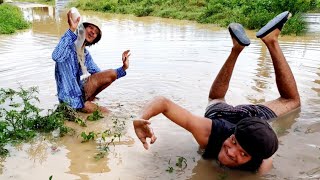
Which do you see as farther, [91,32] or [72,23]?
[91,32]

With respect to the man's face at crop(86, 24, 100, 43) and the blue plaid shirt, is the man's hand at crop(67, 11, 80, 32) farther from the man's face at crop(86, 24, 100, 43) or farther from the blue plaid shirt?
the man's face at crop(86, 24, 100, 43)

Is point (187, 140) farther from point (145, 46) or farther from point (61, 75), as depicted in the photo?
point (145, 46)

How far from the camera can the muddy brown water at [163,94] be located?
327 centimetres

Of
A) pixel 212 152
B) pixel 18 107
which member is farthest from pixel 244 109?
pixel 18 107

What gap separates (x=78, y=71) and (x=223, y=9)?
10596 millimetres

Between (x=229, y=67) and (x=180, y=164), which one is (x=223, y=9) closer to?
(x=229, y=67)

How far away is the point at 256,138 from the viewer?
268 centimetres

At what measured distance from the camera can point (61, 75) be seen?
14.3 ft

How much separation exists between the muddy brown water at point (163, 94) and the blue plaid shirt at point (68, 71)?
0.36 meters

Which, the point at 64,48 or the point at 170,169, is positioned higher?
the point at 64,48

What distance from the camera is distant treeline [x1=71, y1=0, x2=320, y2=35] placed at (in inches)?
441

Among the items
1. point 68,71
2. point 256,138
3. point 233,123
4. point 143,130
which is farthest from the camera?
point 68,71

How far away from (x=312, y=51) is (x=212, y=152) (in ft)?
18.1

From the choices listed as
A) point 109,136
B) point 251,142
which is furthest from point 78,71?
point 251,142
